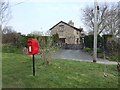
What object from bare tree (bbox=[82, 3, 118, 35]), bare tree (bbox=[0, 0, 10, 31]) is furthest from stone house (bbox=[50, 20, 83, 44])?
bare tree (bbox=[0, 0, 10, 31])

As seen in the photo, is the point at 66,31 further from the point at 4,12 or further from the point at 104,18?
the point at 4,12

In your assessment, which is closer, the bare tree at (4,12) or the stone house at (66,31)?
the bare tree at (4,12)

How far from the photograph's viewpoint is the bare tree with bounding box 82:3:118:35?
2175 cm

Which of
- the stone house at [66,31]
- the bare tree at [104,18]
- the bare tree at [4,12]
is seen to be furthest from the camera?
the stone house at [66,31]

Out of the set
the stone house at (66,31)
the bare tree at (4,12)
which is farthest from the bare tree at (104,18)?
the bare tree at (4,12)

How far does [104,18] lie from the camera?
22422 mm

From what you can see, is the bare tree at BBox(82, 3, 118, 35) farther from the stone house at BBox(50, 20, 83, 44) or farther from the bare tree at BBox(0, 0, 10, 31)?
the bare tree at BBox(0, 0, 10, 31)

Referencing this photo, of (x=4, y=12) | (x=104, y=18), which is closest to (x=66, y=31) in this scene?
(x=104, y=18)

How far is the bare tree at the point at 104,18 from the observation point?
2175cm

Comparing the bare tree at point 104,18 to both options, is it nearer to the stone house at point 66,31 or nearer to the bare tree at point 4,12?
the stone house at point 66,31

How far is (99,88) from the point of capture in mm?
3373

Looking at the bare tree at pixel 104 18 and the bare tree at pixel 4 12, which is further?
the bare tree at pixel 104 18

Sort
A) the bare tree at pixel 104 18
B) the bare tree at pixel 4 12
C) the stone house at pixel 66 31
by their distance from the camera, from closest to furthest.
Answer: the bare tree at pixel 4 12 < the bare tree at pixel 104 18 < the stone house at pixel 66 31

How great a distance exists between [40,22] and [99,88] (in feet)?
31.4
